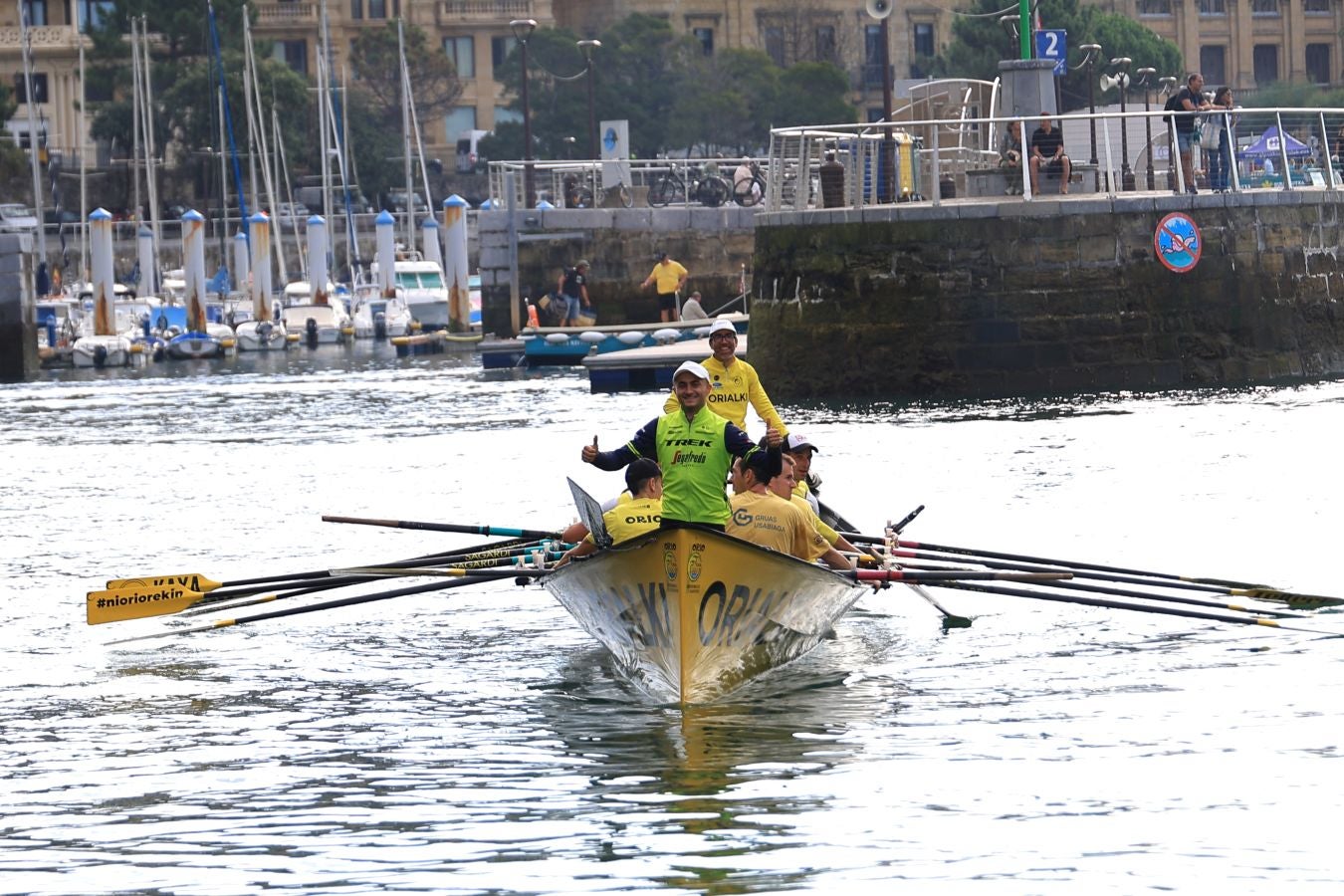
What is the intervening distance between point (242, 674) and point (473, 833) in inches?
192

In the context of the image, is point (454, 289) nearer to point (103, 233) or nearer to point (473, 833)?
point (103, 233)

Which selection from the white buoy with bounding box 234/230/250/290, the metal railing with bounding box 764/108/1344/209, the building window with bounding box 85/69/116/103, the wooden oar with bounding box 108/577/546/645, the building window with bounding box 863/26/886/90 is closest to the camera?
the wooden oar with bounding box 108/577/546/645

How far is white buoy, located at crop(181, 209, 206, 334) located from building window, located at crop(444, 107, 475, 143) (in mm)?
47247

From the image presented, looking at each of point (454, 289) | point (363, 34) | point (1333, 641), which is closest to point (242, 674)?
point (1333, 641)

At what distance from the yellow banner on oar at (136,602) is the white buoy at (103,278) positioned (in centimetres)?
5017

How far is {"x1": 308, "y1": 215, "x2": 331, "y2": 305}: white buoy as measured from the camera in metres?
71.6

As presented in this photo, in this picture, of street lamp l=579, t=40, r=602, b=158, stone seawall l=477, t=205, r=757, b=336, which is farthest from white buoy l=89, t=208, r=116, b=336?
stone seawall l=477, t=205, r=757, b=336

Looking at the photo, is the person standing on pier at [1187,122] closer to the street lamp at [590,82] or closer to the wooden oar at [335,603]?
the wooden oar at [335,603]

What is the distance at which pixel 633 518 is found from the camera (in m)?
14.3

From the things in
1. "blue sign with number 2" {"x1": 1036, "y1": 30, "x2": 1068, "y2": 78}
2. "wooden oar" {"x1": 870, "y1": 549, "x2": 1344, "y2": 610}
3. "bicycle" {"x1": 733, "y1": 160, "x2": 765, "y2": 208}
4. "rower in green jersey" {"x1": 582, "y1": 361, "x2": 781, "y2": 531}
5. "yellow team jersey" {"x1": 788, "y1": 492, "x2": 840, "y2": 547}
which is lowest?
"wooden oar" {"x1": 870, "y1": 549, "x2": 1344, "y2": 610}

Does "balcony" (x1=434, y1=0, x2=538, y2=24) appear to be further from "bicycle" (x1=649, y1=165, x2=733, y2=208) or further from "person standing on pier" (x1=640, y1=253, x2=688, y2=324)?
"person standing on pier" (x1=640, y1=253, x2=688, y2=324)

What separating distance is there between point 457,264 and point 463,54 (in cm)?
5368

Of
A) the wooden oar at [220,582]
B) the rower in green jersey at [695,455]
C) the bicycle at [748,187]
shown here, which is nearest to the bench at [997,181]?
the wooden oar at [220,582]

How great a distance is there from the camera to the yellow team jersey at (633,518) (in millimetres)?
14250
